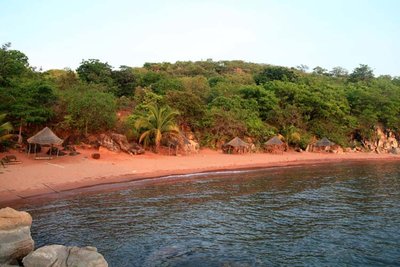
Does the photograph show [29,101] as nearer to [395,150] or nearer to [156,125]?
[156,125]

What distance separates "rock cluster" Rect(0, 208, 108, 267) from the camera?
7836 millimetres

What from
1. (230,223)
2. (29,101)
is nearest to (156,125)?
(29,101)

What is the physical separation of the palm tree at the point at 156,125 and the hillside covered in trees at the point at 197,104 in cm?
101

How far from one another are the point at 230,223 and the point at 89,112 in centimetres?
1988

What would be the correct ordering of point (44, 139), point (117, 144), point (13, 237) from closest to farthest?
point (13, 237)
point (44, 139)
point (117, 144)

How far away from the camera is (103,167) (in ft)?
82.8

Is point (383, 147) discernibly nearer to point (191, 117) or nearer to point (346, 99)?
point (346, 99)

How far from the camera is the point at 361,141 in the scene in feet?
164

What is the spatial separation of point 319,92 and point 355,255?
4000cm

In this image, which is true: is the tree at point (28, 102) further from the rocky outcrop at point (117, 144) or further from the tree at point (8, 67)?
the rocky outcrop at point (117, 144)

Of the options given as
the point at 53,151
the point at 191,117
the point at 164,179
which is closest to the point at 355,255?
the point at 164,179

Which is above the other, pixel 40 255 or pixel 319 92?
pixel 319 92

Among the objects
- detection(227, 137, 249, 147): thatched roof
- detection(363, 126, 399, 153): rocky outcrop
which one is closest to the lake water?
detection(227, 137, 249, 147): thatched roof

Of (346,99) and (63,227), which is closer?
(63,227)
